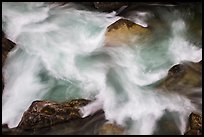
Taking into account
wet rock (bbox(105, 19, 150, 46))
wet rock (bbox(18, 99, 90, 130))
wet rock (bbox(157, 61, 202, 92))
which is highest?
wet rock (bbox(105, 19, 150, 46))

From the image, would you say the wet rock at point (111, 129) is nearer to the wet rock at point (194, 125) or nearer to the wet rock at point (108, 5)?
the wet rock at point (194, 125)

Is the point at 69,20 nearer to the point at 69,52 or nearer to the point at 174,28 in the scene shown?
the point at 69,52

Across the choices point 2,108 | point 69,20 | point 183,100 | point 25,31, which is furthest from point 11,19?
A: point 183,100

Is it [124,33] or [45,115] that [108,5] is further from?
[45,115]

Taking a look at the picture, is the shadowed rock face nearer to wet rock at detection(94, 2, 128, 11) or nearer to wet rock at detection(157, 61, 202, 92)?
wet rock at detection(94, 2, 128, 11)

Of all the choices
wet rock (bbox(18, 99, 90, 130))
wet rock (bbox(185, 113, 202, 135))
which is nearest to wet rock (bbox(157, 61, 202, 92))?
wet rock (bbox(185, 113, 202, 135))
